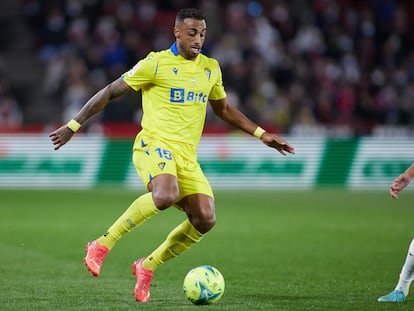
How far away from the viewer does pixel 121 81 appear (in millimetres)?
7551

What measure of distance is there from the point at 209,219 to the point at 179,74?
131 centimetres

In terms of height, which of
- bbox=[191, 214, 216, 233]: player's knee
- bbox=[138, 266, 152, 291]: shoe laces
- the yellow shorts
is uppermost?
the yellow shorts

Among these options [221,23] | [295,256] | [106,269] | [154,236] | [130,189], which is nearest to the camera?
[106,269]

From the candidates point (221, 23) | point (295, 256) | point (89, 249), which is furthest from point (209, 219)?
point (221, 23)

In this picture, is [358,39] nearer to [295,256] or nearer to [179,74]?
[295,256]

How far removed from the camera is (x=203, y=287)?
6926 millimetres

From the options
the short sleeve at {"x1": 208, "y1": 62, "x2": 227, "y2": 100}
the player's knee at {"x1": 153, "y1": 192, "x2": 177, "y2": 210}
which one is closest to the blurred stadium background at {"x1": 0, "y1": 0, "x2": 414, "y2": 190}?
the short sleeve at {"x1": 208, "y1": 62, "x2": 227, "y2": 100}

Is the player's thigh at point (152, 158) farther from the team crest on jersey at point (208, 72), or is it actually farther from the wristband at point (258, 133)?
the wristband at point (258, 133)

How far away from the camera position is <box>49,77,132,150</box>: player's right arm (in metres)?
7.29

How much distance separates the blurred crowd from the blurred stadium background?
3cm

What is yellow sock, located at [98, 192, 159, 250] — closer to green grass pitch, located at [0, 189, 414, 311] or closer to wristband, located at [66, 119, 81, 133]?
green grass pitch, located at [0, 189, 414, 311]

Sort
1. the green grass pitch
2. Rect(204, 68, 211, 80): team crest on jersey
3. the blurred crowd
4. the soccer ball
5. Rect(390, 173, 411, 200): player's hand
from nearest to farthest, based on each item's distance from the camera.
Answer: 1. Rect(390, 173, 411, 200): player's hand
2. the soccer ball
3. the green grass pitch
4. Rect(204, 68, 211, 80): team crest on jersey
5. the blurred crowd

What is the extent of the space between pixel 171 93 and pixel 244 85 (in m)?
14.7

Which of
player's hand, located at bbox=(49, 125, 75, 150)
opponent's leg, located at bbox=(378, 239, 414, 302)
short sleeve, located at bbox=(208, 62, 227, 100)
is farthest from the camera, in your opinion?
short sleeve, located at bbox=(208, 62, 227, 100)
